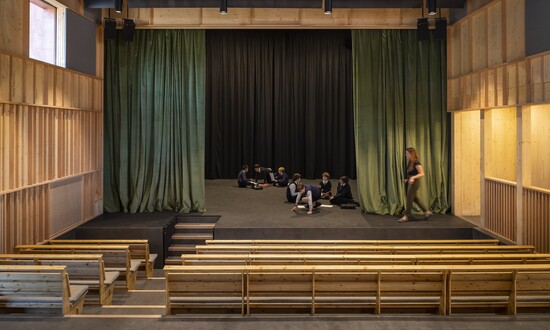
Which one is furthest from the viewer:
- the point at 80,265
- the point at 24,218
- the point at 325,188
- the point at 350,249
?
the point at 325,188

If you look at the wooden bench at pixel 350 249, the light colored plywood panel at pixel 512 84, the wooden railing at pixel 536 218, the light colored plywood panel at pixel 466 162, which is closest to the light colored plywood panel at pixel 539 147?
the wooden railing at pixel 536 218

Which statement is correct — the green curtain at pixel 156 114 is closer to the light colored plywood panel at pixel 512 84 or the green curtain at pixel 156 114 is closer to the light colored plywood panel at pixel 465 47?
the light colored plywood panel at pixel 465 47

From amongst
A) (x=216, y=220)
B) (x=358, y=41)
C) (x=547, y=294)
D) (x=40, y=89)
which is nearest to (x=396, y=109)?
(x=358, y=41)

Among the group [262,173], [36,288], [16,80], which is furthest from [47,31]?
[262,173]

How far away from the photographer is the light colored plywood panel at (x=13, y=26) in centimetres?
739

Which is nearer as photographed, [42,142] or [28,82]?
[28,82]

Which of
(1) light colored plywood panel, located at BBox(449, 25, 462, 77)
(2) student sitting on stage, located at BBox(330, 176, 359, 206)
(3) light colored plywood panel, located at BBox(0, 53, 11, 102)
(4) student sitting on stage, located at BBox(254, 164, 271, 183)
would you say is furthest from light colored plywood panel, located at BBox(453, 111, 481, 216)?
(3) light colored plywood panel, located at BBox(0, 53, 11, 102)

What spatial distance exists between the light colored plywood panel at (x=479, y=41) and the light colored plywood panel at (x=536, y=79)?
1777 millimetres

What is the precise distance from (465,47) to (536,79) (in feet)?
9.67

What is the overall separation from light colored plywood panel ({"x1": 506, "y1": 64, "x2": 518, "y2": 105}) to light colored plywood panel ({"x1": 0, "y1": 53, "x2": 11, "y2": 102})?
8.17 m

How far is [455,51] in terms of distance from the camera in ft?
35.6

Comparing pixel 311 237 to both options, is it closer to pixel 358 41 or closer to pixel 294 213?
pixel 294 213

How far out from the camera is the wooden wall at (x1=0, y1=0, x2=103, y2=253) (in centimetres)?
757

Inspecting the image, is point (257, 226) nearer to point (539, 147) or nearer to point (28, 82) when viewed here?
point (28, 82)
